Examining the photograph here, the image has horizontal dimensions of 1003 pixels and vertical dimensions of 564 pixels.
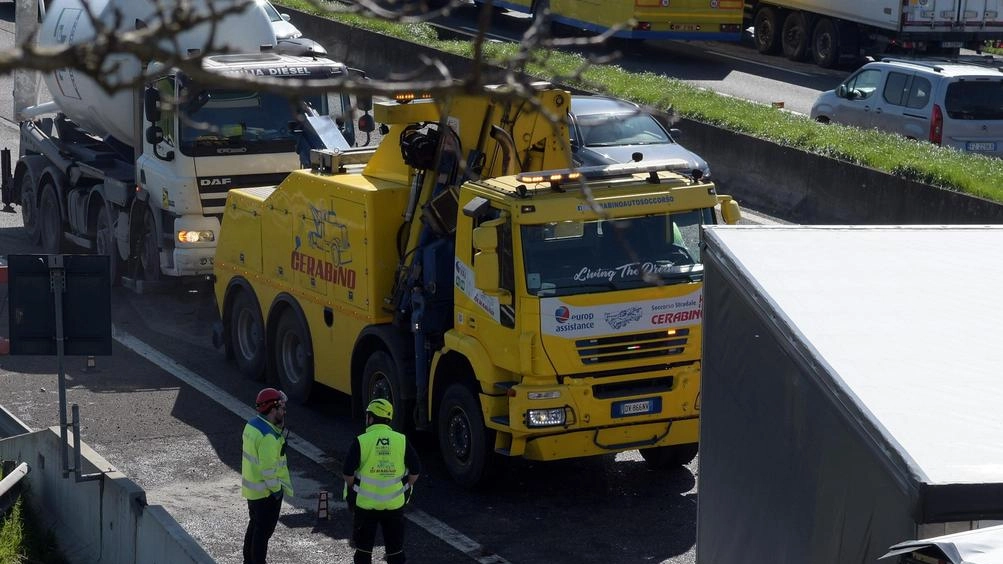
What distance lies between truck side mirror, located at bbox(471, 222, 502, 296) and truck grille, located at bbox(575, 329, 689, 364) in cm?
75

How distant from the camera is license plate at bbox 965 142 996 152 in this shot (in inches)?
857

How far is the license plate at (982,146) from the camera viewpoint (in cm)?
2177

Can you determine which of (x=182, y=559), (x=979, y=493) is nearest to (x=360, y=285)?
(x=182, y=559)

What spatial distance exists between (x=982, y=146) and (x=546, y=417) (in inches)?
513

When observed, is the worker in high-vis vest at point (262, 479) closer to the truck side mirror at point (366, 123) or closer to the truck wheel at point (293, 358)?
the truck wheel at point (293, 358)

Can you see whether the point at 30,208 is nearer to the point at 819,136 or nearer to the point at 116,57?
the point at 116,57

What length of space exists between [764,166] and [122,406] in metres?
9.80

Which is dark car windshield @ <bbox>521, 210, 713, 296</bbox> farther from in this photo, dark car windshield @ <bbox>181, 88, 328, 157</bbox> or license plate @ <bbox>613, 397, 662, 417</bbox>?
dark car windshield @ <bbox>181, 88, 328, 157</bbox>

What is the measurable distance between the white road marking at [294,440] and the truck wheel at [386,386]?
0.65 m

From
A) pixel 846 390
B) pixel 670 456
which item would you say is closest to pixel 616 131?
pixel 670 456

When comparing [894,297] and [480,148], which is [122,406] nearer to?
[480,148]

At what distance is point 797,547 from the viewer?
639cm

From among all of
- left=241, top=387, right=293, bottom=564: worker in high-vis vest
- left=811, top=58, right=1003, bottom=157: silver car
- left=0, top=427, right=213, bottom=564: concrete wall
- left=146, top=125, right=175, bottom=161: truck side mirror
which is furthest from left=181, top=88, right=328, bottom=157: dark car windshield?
left=811, top=58, right=1003, bottom=157: silver car

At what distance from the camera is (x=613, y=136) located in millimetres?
19812
